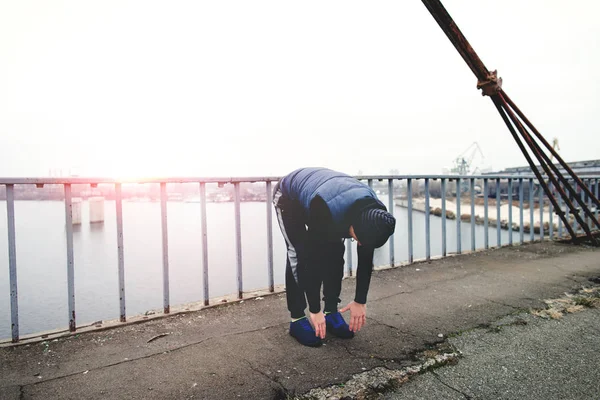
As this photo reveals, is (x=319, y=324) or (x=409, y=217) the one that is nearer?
(x=319, y=324)

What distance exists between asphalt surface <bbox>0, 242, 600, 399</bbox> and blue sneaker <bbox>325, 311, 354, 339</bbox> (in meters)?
0.05

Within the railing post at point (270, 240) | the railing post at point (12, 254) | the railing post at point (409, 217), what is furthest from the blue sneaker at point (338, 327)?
the railing post at point (409, 217)

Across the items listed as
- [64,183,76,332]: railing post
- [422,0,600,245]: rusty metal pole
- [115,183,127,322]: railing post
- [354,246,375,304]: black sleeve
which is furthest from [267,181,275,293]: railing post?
[422,0,600,245]: rusty metal pole

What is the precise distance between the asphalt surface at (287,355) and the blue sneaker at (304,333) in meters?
0.04

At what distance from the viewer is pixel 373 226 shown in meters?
1.35

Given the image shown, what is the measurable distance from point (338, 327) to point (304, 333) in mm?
206

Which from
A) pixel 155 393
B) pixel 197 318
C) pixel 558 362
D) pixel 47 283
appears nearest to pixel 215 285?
pixel 47 283

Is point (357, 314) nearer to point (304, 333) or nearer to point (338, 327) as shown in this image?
point (338, 327)

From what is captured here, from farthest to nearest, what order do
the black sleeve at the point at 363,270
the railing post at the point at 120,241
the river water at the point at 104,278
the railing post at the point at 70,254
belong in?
the river water at the point at 104,278 → the railing post at the point at 120,241 → the railing post at the point at 70,254 → the black sleeve at the point at 363,270

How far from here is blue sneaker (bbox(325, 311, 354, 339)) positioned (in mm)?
1859

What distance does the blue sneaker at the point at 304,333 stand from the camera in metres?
1.76

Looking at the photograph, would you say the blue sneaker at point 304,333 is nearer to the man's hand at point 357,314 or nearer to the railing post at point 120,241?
the man's hand at point 357,314

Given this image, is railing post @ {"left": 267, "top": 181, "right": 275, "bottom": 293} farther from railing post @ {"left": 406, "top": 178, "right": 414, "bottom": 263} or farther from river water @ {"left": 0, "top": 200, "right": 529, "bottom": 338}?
railing post @ {"left": 406, "top": 178, "right": 414, "bottom": 263}

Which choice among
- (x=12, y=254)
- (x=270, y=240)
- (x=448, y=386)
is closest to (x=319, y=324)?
(x=448, y=386)
